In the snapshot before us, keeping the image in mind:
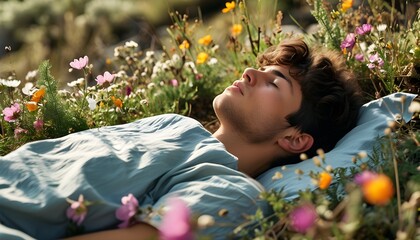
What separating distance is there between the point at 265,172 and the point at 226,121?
28 centimetres

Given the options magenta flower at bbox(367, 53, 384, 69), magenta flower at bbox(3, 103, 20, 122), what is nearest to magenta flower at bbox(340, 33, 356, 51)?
magenta flower at bbox(367, 53, 384, 69)

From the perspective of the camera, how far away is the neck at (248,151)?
2965 mm

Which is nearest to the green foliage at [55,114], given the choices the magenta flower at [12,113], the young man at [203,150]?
the magenta flower at [12,113]

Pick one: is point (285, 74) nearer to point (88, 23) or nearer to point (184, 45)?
point (184, 45)

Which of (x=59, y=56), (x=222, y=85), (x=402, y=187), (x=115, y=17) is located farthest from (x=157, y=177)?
(x=115, y=17)

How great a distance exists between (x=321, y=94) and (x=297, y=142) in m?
0.26

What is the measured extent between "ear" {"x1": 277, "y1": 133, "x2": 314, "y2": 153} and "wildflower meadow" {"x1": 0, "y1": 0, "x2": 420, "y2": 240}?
0.99 ft

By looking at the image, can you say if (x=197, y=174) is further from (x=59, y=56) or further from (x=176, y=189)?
(x=59, y=56)

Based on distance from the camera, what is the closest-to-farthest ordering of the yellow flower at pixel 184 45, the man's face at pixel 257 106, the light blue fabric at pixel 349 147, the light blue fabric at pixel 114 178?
the light blue fabric at pixel 114 178, the light blue fabric at pixel 349 147, the man's face at pixel 257 106, the yellow flower at pixel 184 45

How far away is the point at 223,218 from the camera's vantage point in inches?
93.3

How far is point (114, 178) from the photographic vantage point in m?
2.54

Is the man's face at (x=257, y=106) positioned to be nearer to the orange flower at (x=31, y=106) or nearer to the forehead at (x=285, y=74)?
the forehead at (x=285, y=74)

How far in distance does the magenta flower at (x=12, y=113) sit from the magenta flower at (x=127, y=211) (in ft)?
3.95

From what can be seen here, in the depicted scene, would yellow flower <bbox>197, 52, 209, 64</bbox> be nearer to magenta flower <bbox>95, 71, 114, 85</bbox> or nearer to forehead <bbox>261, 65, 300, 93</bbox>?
magenta flower <bbox>95, 71, 114, 85</bbox>
